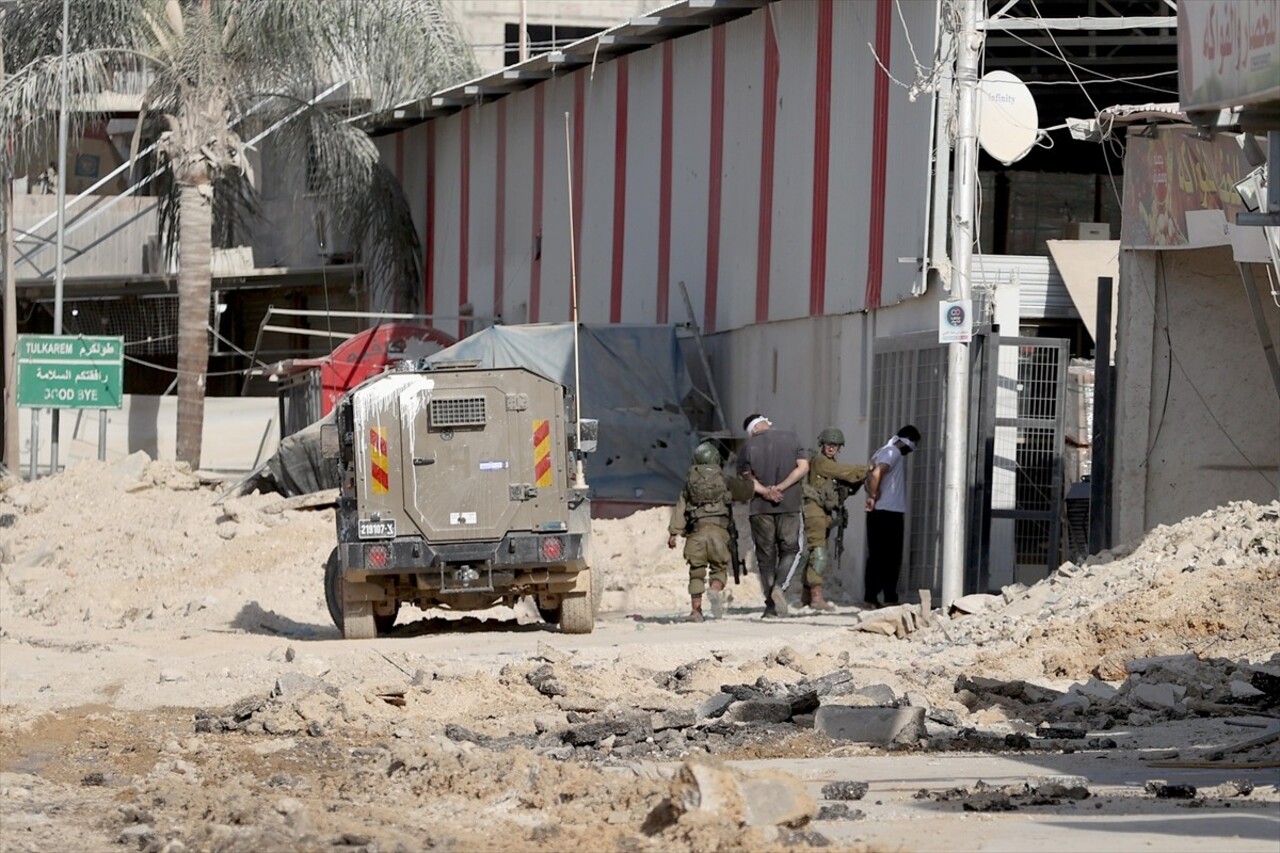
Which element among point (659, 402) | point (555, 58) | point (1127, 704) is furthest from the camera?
point (555, 58)

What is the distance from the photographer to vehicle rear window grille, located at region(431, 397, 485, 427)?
15141 millimetres

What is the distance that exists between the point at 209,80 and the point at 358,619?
1337cm

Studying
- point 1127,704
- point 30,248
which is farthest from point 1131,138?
point 30,248

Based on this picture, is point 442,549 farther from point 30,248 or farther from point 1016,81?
point 30,248

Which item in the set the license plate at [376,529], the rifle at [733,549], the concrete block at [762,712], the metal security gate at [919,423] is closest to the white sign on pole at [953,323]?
the metal security gate at [919,423]

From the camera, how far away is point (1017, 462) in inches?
715

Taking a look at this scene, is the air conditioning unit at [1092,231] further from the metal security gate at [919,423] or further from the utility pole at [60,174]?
the utility pole at [60,174]

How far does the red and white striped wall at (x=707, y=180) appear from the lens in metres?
19.3

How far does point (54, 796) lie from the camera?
929 centimetres

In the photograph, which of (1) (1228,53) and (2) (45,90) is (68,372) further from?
(1) (1228,53)

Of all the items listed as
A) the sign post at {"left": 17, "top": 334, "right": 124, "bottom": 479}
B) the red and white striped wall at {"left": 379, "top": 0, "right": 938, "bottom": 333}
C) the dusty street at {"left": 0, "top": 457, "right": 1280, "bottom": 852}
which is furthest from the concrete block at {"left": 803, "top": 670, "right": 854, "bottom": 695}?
the sign post at {"left": 17, "top": 334, "right": 124, "bottom": 479}

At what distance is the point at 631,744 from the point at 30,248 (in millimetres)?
27012

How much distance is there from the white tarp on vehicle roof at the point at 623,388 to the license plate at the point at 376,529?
696 cm

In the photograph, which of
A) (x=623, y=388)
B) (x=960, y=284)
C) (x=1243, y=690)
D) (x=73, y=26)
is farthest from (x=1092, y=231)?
(x=73, y=26)
